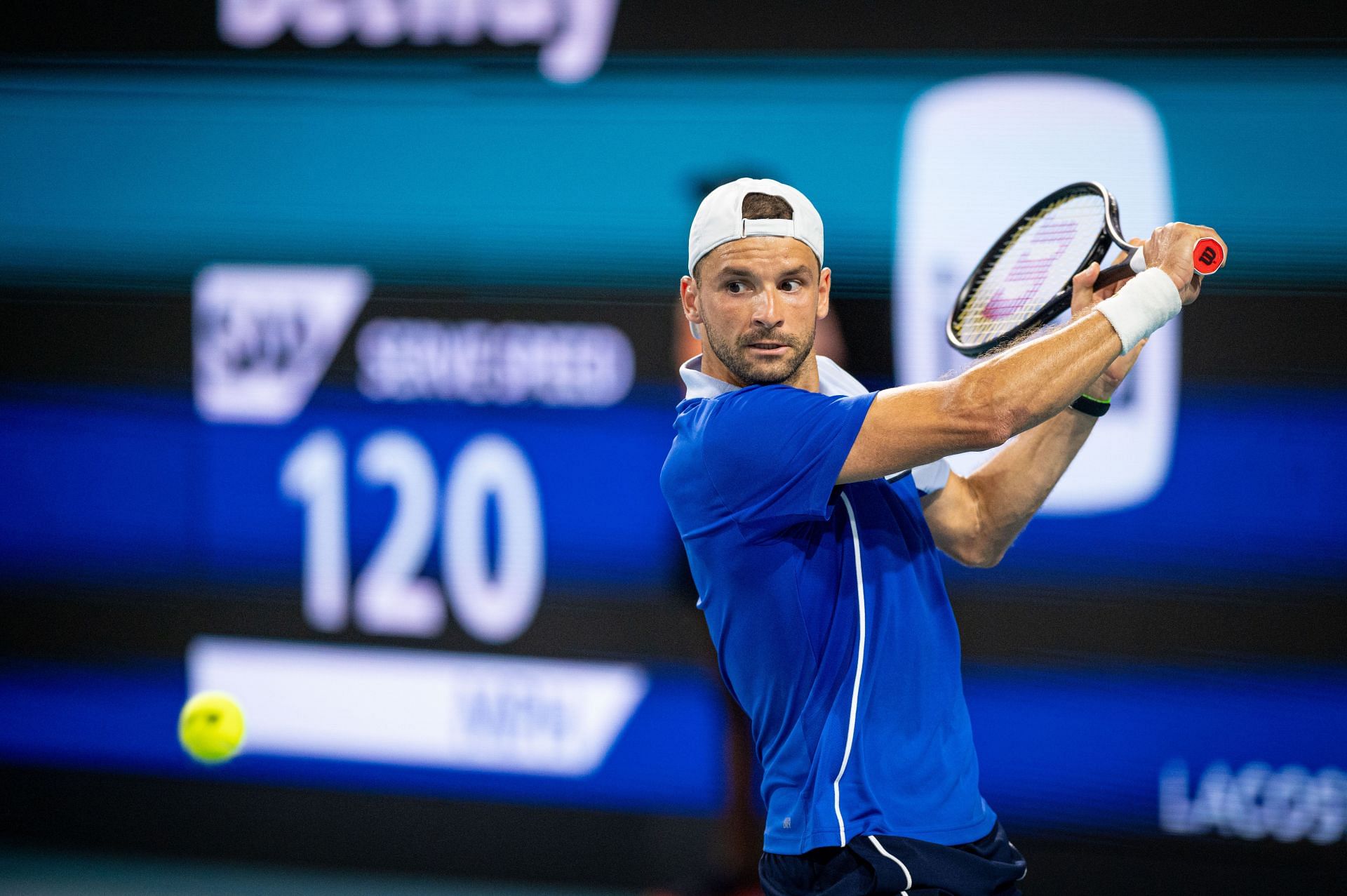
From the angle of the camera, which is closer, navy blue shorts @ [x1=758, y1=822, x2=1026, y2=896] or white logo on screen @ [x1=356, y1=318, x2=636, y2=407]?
navy blue shorts @ [x1=758, y1=822, x2=1026, y2=896]

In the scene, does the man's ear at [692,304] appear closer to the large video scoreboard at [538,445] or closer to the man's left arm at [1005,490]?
the man's left arm at [1005,490]

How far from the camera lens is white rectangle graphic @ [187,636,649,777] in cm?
386

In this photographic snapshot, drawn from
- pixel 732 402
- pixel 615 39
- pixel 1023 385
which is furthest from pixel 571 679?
pixel 1023 385

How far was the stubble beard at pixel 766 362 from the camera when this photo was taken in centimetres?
202

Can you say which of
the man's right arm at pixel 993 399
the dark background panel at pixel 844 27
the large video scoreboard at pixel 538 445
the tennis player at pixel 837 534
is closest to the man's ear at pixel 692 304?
the tennis player at pixel 837 534

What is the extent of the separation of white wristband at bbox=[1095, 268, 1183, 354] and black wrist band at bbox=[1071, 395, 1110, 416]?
286 mm

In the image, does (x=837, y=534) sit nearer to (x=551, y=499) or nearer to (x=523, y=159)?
(x=551, y=499)

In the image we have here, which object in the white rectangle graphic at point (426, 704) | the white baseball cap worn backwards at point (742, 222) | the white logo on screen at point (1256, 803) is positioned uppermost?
the white baseball cap worn backwards at point (742, 222)

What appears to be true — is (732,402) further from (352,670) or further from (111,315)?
(111,315)

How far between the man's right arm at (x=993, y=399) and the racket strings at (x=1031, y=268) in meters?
0.28

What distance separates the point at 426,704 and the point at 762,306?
228 cm

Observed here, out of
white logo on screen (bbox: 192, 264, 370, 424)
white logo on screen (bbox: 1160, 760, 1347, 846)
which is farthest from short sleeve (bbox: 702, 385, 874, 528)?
white logo on screen (bbox: 192, 264, 370, 424)

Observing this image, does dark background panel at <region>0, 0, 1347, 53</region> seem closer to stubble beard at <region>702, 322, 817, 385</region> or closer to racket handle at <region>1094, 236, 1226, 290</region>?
racket handle at <region>1094, 236, 1226, 290</region>

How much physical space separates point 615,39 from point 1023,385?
231 cm
